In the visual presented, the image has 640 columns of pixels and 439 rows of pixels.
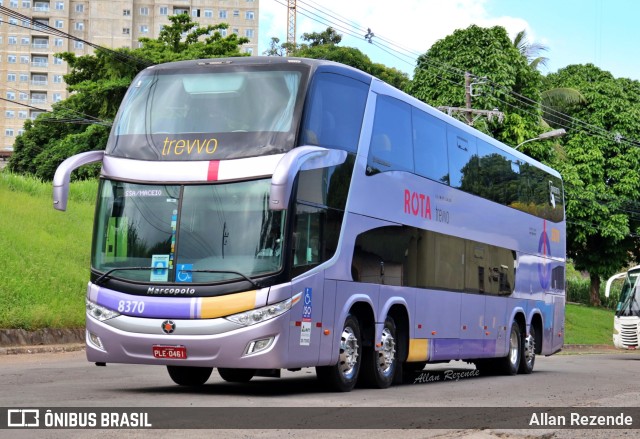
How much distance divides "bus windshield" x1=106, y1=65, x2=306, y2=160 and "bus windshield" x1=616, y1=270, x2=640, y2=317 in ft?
77.1

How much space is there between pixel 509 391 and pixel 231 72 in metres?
6.09

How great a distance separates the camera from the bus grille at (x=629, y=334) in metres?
33.8

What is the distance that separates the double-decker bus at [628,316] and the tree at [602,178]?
25.3 meters

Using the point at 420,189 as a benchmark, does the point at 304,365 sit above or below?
below

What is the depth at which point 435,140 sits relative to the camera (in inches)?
698

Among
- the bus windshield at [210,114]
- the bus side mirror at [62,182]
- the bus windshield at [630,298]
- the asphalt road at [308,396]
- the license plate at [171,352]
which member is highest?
the bus windshield at [210,114]

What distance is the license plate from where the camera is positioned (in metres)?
12.6

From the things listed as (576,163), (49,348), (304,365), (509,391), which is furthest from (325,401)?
(576,163)

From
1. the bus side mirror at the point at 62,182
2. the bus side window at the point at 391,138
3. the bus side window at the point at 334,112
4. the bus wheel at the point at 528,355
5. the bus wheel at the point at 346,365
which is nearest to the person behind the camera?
the bus side mirror at the point at 62,182

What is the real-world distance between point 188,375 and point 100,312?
8.40ft

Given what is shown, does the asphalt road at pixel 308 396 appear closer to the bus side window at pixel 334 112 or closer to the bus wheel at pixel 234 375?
the bus wheel at pixel 234 375

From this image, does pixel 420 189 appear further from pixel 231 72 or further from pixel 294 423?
pixel 294 423

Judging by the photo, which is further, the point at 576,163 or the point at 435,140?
the point at 576,163

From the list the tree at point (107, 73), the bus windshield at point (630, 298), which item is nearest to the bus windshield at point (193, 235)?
the bus windshield at point (630, 298)
